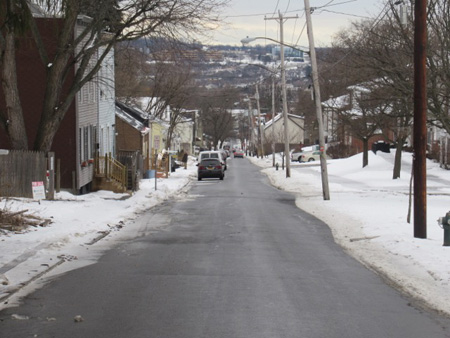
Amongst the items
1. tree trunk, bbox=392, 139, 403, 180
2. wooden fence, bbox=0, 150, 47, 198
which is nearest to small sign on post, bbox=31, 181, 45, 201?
wooden fence, bbox=0, 150, 47, 198

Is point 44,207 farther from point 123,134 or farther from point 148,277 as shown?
point 123,134

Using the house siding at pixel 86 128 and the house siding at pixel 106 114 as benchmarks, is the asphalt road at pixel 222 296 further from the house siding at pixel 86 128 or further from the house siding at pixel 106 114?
the house siding at pixel 106 114

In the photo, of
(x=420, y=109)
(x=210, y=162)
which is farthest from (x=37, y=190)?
(x=210, y=162)

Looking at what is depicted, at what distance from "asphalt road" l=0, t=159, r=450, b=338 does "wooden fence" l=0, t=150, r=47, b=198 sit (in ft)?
31.8

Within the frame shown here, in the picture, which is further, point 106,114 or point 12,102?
point 106,114

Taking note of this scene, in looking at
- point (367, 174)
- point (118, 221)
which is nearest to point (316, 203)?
point (118, 221)

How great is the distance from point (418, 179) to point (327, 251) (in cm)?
248

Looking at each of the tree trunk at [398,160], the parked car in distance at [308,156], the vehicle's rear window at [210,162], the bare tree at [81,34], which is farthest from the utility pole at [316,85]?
the parked car in distance at [308,156]

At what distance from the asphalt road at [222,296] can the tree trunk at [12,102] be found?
10.6 meters

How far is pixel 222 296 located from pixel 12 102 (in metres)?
18.0

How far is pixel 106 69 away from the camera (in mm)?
43281

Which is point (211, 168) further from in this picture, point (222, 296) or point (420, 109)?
point (222, 296)

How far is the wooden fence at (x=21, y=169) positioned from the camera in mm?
26078

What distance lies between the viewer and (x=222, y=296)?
10445mm
